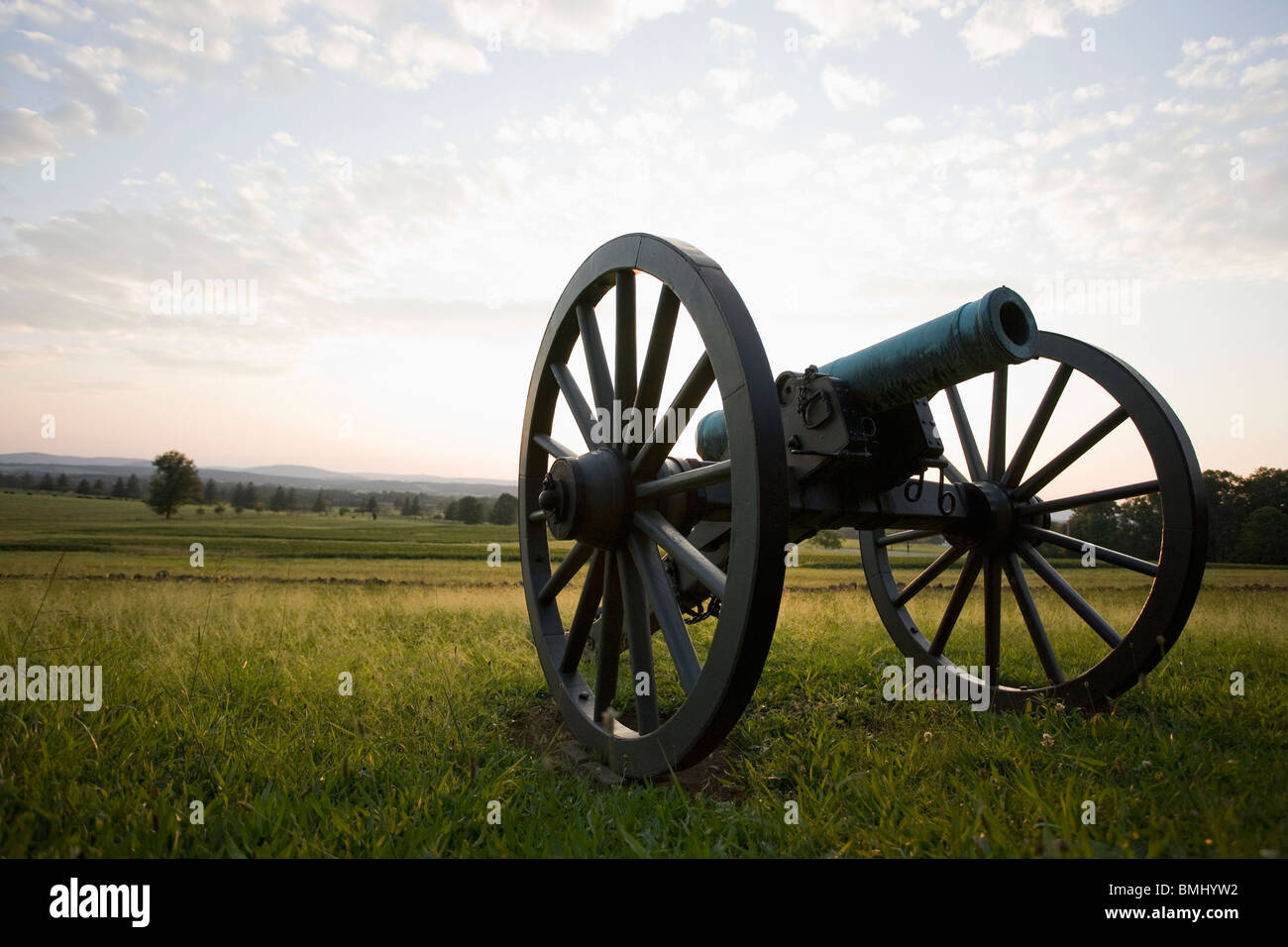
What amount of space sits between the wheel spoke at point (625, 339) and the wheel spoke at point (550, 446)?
69 cm

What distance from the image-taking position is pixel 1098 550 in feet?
13.9

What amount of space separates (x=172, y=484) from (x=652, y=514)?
5831cm

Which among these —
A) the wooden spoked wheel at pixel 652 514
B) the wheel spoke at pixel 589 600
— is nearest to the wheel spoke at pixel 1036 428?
the wooden spoked wheel at pixel 652 514

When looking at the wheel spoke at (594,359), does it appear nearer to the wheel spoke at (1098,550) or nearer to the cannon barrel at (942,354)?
the cannon barrel at (942,354)

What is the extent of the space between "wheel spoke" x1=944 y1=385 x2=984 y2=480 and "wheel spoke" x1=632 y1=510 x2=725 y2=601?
8.04 feet

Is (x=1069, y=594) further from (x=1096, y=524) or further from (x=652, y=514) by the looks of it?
(x=652, y=514)

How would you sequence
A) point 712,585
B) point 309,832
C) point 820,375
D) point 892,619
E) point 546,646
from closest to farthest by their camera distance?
point 309,832, point 712,585, point 820,375, point 546,646, point 892,619

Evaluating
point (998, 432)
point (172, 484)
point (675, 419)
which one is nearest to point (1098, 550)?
point (998, 432)

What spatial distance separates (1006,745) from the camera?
311cm

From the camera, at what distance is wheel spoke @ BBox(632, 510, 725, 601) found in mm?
2734

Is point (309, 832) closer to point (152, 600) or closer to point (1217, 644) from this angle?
point (1217, 644)
